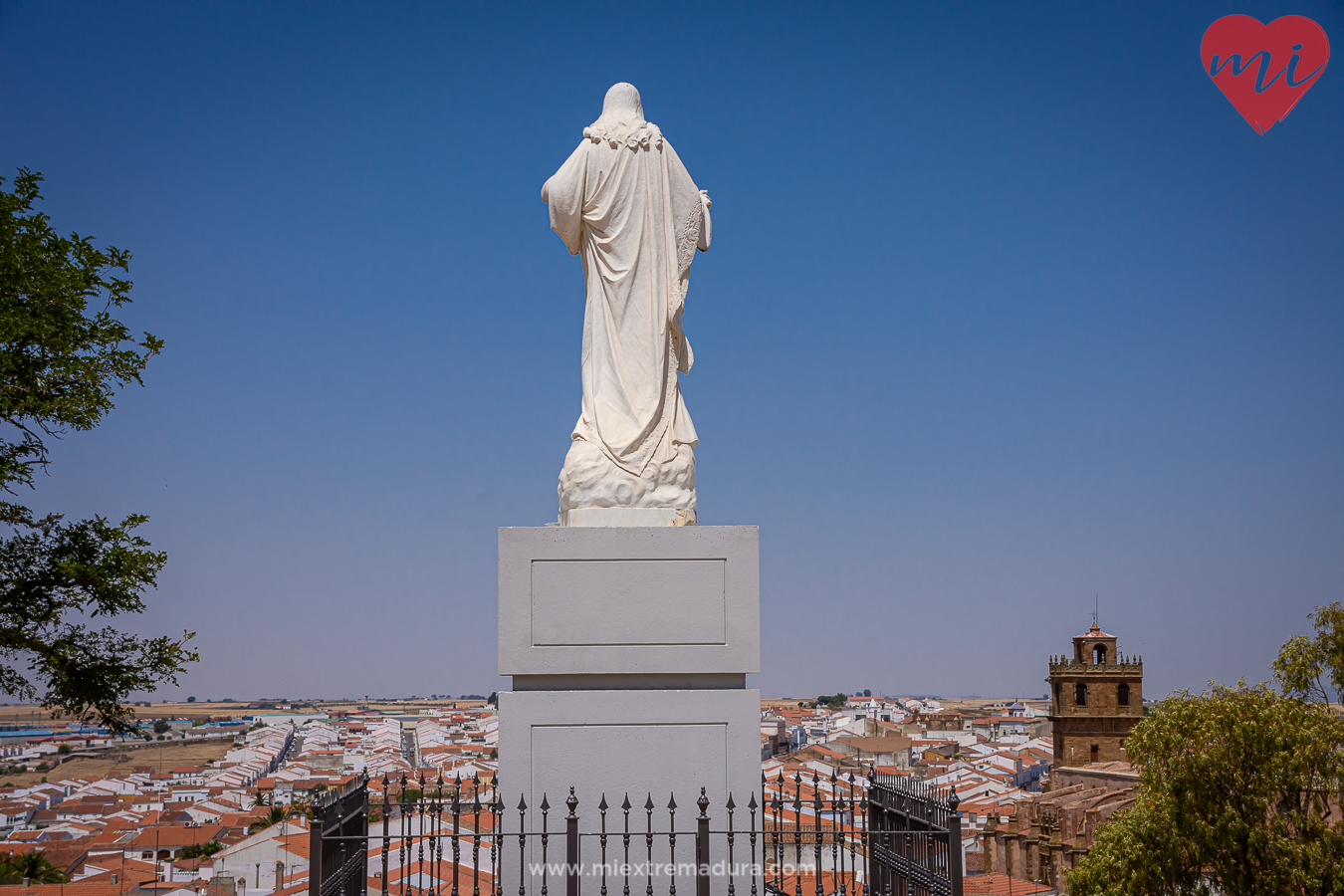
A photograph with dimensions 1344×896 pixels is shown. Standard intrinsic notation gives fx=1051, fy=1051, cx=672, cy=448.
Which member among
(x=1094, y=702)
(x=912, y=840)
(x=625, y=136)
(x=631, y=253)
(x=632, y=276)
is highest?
(x=625, y=136)

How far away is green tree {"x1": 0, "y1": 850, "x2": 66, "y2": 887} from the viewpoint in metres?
24.4

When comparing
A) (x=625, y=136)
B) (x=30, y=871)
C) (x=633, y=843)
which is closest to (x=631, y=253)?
(x=625, y=136)

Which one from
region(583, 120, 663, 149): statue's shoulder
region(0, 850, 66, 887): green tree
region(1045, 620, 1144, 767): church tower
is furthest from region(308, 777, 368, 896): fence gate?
region(1045, 620, 1144, 767): church tower

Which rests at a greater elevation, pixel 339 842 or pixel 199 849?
pixel 339 842

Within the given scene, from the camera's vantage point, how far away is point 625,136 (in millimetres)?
6699

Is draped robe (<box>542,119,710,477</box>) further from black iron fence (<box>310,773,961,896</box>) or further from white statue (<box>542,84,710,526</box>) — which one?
black iron fence (<box>310,773,961,896</box>)

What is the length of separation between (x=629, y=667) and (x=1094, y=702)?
7677 cm

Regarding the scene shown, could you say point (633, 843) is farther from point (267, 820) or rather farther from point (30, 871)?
point (267, 820)

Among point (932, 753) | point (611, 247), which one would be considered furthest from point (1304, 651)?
point (932, 753)

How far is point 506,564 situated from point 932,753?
71595 millimetres

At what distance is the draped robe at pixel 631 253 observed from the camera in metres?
6.60

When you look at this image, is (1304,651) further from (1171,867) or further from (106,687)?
(106,687)

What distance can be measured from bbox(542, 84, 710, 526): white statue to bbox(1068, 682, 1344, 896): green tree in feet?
64.3

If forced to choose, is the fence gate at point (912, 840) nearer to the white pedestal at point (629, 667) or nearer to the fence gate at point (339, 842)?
the white pedestal at point (629, 667)
